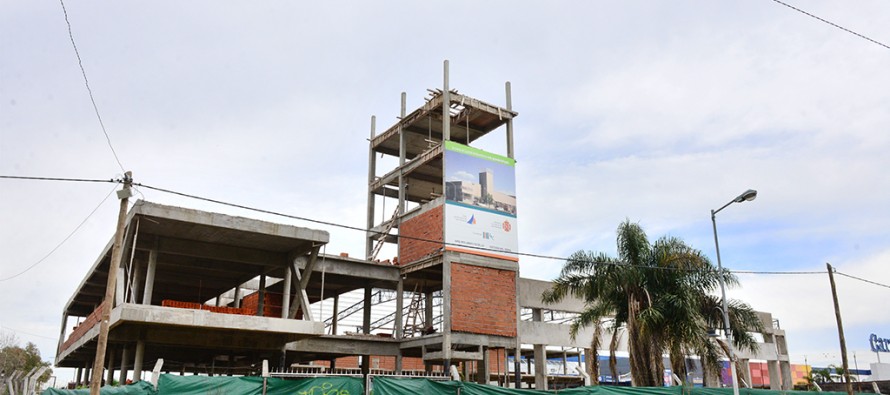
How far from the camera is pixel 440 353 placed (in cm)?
3400

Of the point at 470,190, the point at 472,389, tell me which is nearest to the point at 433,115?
the point at 470,190

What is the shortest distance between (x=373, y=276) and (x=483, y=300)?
626 cm

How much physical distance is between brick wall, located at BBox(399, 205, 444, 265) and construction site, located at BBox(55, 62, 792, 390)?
0.34 feet

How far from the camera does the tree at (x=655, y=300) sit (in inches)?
1141

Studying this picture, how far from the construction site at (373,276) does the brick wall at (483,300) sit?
0.06m

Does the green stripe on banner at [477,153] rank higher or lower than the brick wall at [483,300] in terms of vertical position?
higher

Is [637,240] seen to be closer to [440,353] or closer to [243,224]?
[440,353]

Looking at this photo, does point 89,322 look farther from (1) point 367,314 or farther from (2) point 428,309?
(2) point 428,309

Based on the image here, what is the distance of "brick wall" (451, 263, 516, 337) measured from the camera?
34.7 metres

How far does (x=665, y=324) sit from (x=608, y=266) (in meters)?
3.44

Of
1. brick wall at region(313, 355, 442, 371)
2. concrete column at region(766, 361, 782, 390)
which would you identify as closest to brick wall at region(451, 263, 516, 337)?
brick wall at region(313, 355, 442, 371)

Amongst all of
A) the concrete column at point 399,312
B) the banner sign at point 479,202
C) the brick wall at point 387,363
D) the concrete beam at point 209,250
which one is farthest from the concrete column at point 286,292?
the brick wall at point 387,363

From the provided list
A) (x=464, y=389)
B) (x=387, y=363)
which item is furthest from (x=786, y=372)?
(x=464, y=389)

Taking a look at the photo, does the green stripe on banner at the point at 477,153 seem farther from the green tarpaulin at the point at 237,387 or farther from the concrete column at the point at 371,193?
the green tarpaulin at the point at 237,387
